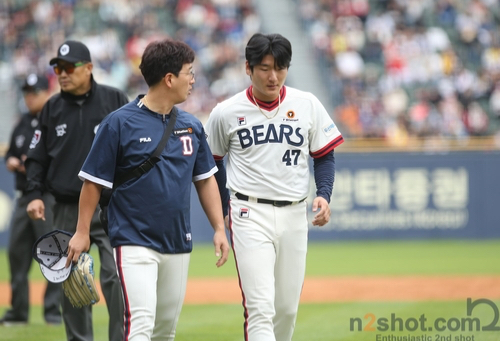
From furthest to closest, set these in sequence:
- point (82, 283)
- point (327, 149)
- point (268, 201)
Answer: point (327, 149) < point (268, 201) < point (82, 283)

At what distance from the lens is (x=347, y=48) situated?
20.2m

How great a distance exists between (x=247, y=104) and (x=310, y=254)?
379 inches

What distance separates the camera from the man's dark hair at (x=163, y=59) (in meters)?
4.54

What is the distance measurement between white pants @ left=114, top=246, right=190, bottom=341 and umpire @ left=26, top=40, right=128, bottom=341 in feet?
4.61

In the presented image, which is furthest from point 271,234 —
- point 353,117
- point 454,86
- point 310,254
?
point 454,86

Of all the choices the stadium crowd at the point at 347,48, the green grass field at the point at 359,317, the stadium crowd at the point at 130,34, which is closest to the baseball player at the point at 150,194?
the green grass field at the point at 359,317

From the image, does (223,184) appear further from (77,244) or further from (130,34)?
(130,34)

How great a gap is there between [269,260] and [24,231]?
3.93m

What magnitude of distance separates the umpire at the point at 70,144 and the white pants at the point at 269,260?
1.42 metres

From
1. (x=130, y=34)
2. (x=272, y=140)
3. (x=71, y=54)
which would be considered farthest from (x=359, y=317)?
(x=130, y=34)

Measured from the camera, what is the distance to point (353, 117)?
18.5 metres

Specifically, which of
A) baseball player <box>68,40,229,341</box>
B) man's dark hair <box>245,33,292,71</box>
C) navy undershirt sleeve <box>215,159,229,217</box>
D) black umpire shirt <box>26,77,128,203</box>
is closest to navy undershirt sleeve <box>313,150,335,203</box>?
navy undershirt sleeve <box>215,159,229,217</box>

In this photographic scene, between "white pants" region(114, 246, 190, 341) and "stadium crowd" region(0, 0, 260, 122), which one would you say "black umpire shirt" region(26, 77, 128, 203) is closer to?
"white pants" region(114, 246, 190, 341)

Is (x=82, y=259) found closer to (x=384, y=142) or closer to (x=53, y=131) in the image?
(x=53, y=131)
